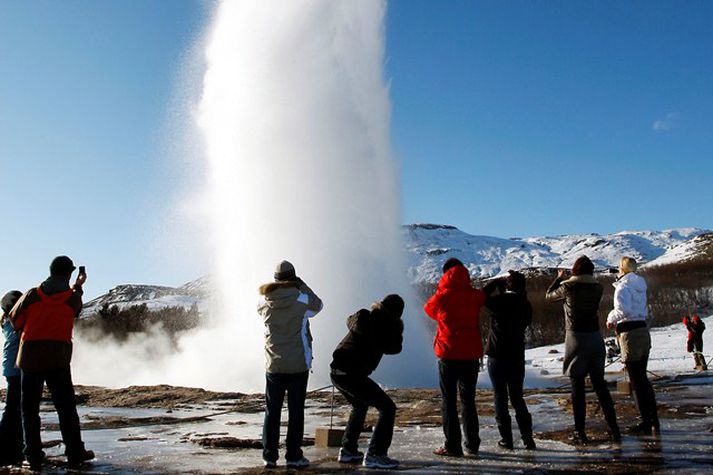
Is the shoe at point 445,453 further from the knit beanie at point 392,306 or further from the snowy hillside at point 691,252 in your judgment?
the snowy hillside at point 691,252

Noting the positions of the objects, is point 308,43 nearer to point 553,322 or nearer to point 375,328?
point 375,328

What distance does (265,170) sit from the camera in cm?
2305

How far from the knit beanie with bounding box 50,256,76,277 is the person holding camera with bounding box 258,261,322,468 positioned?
1.99 m

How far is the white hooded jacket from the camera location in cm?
812

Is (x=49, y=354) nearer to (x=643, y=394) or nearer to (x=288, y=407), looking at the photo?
(x=288, y=407)

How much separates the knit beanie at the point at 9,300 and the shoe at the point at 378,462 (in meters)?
4.32

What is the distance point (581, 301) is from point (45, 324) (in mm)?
5761

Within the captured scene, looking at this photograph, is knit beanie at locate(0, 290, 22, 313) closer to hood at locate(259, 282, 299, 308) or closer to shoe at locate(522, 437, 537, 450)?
hood at locate(259, 282, 299, 308)

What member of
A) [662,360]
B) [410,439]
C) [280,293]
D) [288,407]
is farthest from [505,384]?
[662,360]

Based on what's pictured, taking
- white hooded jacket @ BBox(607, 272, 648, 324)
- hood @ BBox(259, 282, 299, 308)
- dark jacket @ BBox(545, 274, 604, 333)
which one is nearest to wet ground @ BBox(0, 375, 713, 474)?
dark jacket @ BBox(545, 274, 604, 333)

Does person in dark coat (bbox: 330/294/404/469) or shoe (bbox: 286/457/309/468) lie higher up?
person in dark coat (bbox: 330/294/404/469)

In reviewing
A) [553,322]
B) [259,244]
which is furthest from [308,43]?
[553,322]

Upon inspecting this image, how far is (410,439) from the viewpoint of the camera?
8031 millimetres

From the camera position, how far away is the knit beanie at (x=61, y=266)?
6.71 meters
